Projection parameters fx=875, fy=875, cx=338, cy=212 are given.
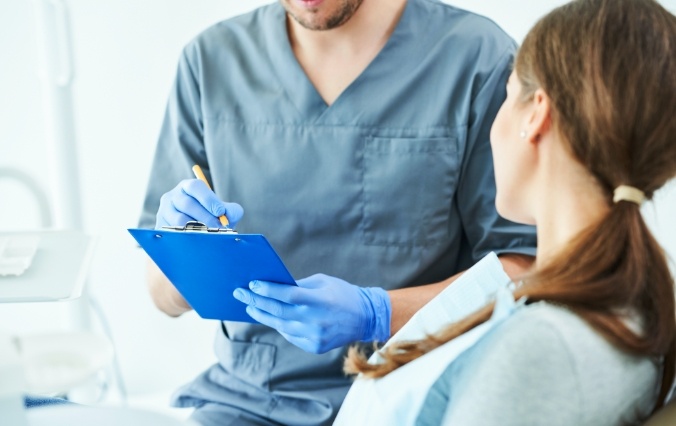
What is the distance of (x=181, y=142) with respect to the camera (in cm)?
143

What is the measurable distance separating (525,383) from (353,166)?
661 millimetres

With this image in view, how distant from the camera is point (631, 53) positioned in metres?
0.83

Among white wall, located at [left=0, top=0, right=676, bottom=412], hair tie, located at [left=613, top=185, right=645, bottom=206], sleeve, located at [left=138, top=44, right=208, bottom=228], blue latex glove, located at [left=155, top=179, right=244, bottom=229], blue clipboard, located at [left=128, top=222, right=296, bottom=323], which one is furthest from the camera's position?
white wall, located at [left=0, top=0, right=676, bottom=412]

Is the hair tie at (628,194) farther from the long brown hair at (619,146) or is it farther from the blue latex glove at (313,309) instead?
the blue latex glove at (313,309)

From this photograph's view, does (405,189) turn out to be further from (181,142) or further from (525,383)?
(525,383)

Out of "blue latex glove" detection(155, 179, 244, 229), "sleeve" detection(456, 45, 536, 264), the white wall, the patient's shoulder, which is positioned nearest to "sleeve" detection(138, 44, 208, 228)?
"blue latex glove" detection(155, 179, 244, 229)

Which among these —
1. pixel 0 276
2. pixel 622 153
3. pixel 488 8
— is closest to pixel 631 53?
pixel 622 153

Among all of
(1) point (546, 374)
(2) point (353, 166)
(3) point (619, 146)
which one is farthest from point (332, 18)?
(1) point (546, 374)

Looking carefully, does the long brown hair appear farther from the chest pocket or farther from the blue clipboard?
the chest pocket

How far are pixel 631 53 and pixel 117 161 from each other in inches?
56.4

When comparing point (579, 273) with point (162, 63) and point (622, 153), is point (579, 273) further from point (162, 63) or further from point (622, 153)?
point (162, 63)

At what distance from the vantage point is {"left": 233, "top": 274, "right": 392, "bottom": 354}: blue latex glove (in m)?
1.11

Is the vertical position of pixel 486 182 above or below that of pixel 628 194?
below

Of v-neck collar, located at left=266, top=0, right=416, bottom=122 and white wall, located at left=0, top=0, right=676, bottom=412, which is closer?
v-neck collar, located at left=266, top=0, right=416, bottom=122
